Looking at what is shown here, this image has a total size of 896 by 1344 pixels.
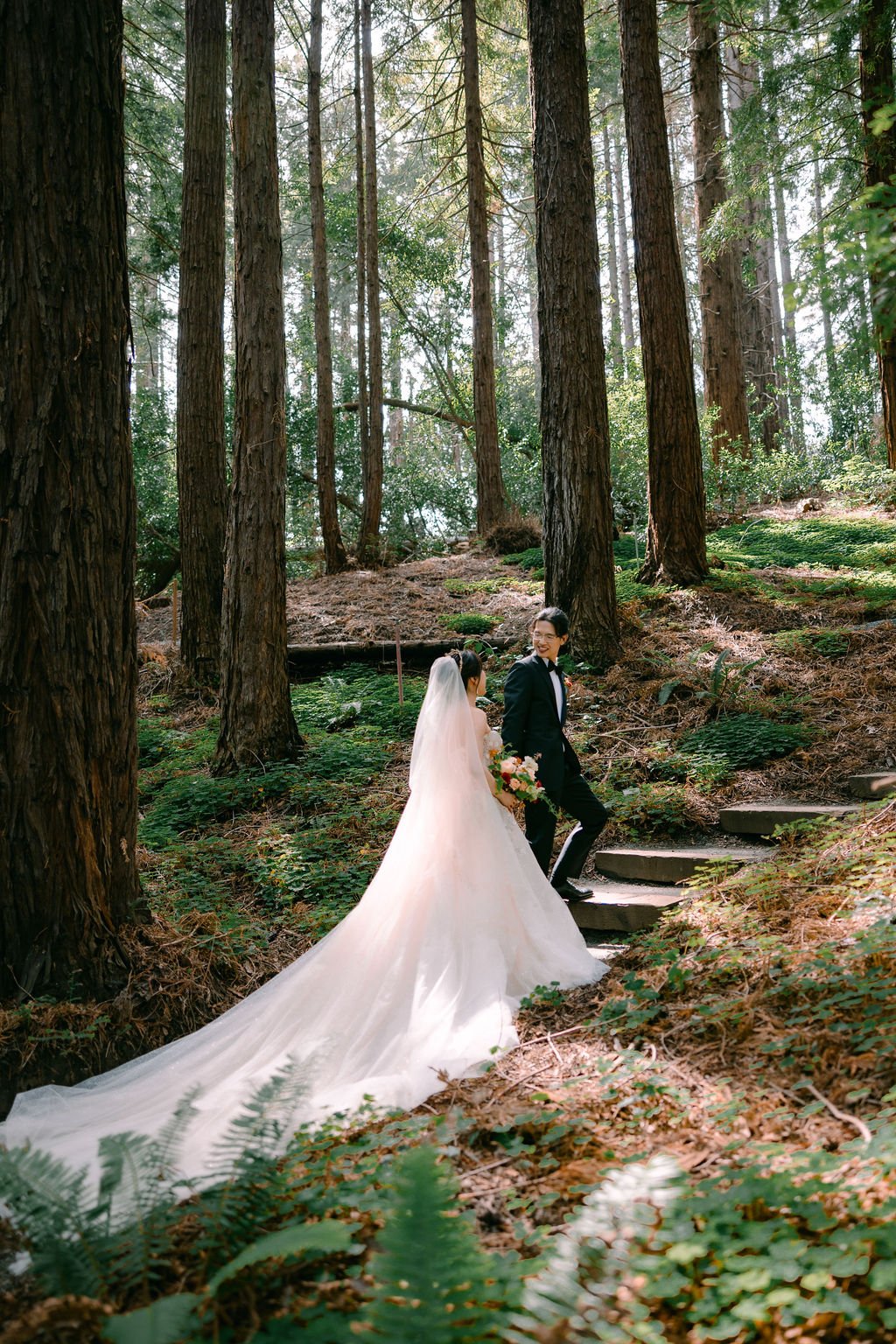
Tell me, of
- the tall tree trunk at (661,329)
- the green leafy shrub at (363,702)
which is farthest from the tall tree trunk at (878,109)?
the green leafy shrub at (363,702)

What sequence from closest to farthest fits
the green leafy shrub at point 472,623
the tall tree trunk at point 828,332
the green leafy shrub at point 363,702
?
1. the tall tree trunk at point 828,332
2. the green leafy shrub at point 363,702
3. the green leafy shrub at point 472,623

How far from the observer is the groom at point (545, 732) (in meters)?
6.10

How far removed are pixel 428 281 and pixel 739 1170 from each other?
2212cm

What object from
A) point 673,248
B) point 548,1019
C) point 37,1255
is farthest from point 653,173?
point 37,1255

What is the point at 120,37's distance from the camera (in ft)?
15.5

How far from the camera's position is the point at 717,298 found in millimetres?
15781

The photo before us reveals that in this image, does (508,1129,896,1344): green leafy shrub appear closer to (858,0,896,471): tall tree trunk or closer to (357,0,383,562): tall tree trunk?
(858,0,896,471): tall tree trunk

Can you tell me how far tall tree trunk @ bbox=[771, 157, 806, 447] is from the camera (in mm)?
3898

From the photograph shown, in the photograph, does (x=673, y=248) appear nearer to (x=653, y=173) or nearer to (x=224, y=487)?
(x=653, y=173)

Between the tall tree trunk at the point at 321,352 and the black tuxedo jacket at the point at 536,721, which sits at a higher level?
the tall tree trunk at the point at 321,352

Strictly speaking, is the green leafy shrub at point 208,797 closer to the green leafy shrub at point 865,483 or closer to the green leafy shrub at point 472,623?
the green leafy shrub at point 472,623

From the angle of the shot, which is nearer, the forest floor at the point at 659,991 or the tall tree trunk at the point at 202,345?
the forest floor at the point at 659,991

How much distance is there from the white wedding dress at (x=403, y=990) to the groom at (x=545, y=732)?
0.53m

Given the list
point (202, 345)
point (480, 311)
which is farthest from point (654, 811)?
point (480, 311)
